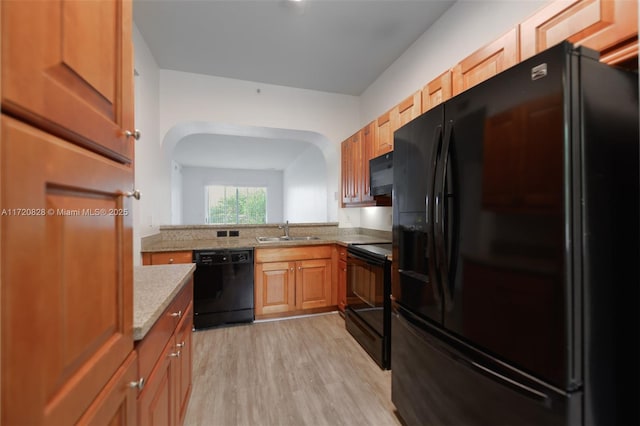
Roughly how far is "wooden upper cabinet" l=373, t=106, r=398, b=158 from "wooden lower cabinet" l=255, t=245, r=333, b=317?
1316 millimetres

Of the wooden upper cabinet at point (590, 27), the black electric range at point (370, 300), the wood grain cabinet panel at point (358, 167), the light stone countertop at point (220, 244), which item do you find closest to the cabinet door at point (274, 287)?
the light stone countertop at point (220, 244)

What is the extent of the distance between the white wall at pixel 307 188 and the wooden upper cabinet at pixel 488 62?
2931mm

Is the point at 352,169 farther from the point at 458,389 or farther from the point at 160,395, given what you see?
the point at 160,395

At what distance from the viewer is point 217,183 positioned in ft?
26.2

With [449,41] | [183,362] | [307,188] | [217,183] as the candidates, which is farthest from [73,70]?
[217,183]

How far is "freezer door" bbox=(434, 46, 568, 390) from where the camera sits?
77 cm

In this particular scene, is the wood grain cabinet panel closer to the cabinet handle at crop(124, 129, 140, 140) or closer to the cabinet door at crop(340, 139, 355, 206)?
the cabinet door at crop(340, 139, 355, 206)

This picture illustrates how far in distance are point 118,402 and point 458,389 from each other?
1211 millimetres

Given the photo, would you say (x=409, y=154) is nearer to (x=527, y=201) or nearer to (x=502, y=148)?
(x=502, y=148)

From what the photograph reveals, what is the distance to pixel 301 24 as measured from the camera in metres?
2.28

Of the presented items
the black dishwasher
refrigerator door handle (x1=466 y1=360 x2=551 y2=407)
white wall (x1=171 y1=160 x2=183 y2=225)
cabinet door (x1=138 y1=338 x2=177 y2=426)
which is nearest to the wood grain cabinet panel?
the black dishwasher

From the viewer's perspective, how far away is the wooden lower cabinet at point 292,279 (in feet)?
9.59

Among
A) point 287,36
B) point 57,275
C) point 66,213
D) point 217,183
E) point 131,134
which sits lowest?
point 57,275

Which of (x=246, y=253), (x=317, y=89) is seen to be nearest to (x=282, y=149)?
(x=317, y=89)
